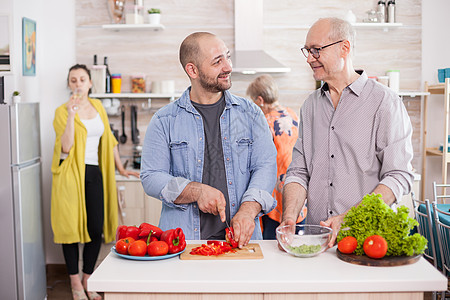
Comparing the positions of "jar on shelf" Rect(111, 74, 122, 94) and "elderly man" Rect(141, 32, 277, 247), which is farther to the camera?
"jar on shelf" Rect(111, 74, 122, 94)

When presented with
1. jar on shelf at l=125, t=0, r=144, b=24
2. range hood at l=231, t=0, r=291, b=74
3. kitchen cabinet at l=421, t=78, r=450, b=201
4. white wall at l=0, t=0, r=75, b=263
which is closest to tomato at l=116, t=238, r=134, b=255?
range hood at l=231, t=0, r=291, b=74

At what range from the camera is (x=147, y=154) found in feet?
7.34

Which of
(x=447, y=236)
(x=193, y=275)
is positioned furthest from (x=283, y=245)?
(x=447, y=236)

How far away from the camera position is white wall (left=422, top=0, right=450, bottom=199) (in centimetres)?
470

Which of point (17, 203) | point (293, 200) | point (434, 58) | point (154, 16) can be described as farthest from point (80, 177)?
point (434, 58)

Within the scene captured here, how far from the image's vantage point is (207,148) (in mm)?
2285

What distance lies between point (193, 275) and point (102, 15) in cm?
360

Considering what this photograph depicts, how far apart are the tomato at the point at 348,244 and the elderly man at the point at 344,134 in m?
0.24

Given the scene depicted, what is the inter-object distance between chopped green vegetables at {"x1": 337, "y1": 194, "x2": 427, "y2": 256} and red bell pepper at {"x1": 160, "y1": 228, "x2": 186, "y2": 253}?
1.88 ft

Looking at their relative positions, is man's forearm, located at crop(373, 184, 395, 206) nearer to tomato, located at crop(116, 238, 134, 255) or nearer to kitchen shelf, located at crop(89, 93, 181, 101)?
tomato, located at crop(116, 238, 134, 255)

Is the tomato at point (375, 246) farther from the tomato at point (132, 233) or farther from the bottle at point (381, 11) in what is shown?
the bottle at point (381, 11)

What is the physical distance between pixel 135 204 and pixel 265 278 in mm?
2904

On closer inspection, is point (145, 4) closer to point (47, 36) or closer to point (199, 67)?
point (47, 36)

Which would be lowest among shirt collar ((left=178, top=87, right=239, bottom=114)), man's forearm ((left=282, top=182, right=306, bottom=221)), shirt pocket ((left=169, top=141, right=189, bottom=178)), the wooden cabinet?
the wooden cabinet
